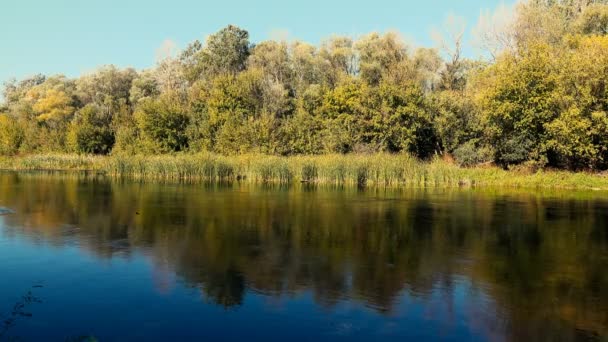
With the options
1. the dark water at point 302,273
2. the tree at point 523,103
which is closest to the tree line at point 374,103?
the tree at point 523,103

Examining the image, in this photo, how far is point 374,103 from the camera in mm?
44438

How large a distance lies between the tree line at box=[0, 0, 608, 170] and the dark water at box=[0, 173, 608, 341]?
1620 cm

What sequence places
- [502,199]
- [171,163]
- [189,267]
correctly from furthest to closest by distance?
[171,163] → [502,199] → [189,267]

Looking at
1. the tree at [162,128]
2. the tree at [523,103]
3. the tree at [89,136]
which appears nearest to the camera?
the tree at [523,103]

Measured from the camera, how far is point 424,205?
76.1 ft

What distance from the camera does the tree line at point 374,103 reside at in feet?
119

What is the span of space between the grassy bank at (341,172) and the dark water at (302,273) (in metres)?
12.5

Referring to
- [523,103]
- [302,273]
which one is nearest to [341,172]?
[523,103]

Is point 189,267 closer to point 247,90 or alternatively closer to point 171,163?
point 171,163

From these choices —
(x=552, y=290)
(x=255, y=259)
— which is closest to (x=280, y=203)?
(x=255, y=259)

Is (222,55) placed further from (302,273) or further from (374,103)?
(302,273)

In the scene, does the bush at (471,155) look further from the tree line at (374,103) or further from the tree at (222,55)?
the tree at (222,55)

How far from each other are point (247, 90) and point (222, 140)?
8621mm

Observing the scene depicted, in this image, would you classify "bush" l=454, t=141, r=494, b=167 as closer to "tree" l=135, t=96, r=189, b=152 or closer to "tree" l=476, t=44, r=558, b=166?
"tree" l=476, t=44, r=558, b=166
